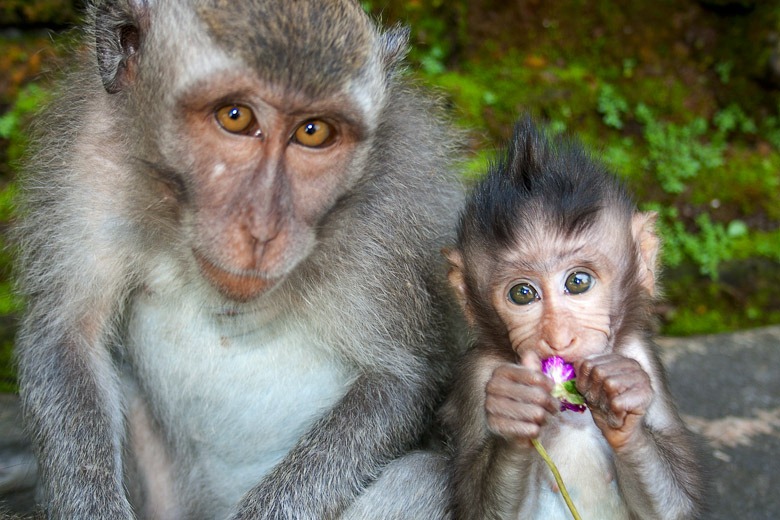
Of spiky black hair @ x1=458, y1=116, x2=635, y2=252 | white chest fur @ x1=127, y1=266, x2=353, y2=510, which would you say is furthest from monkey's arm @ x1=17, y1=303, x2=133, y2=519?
spiky black hair @ x1=458, y1=116, x2=635, y2=252

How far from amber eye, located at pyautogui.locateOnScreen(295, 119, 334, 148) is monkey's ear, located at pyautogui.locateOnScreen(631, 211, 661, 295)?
1015 mm

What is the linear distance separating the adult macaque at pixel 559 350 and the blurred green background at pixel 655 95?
189 centimetres

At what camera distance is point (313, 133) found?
2770 millimetres

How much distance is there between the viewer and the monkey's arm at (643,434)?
2543mm

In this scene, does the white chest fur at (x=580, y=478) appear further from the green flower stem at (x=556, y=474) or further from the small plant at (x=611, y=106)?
the small plant at (x=611, y=106)

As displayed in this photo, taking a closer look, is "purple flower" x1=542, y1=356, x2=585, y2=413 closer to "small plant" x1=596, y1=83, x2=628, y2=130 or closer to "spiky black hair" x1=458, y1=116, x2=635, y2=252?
"spiky black hair" x1=458, y1=116, x2=635, y2=252

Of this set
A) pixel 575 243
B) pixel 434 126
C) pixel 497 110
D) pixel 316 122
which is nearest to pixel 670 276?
pixel 497 110

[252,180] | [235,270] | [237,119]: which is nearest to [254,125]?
Result: [237,119]

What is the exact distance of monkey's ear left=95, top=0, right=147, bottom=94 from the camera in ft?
9.50

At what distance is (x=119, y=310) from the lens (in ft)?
10.8

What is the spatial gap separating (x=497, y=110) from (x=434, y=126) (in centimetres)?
199

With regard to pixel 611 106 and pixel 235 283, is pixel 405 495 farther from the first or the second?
pixel 611 106

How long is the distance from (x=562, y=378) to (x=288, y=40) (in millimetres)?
1179

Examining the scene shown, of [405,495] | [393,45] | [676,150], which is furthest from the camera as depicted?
[676,150]
